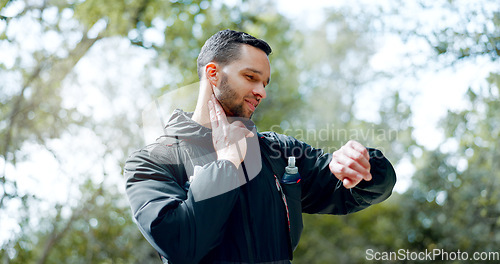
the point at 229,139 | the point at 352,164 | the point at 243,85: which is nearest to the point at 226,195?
the point at 229,139

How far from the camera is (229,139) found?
5.47 feet

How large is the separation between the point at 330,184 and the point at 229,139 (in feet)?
1.89

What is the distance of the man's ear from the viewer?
6.54 ft

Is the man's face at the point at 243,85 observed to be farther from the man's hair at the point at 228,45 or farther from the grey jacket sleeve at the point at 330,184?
the grey jacket sleeve at the point at 330,184

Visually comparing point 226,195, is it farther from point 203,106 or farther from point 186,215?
point 203,106

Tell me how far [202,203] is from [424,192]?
38.8 feet

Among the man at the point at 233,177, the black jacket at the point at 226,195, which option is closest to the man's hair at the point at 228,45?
the man at the point at 233,177

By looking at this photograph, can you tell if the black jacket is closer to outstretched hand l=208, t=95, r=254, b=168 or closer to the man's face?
outstretched hand l=208, t=95, r=254, b=168

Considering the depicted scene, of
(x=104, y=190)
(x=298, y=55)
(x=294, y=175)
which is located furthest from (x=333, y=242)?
(x=294, y=175)

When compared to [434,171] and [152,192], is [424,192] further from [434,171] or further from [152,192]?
[152,192]

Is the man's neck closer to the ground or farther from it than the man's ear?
closer to the ground

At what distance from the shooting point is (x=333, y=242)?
14883 mm

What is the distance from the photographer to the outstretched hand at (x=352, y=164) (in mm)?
1566

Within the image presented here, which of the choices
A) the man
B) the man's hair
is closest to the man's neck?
the man
